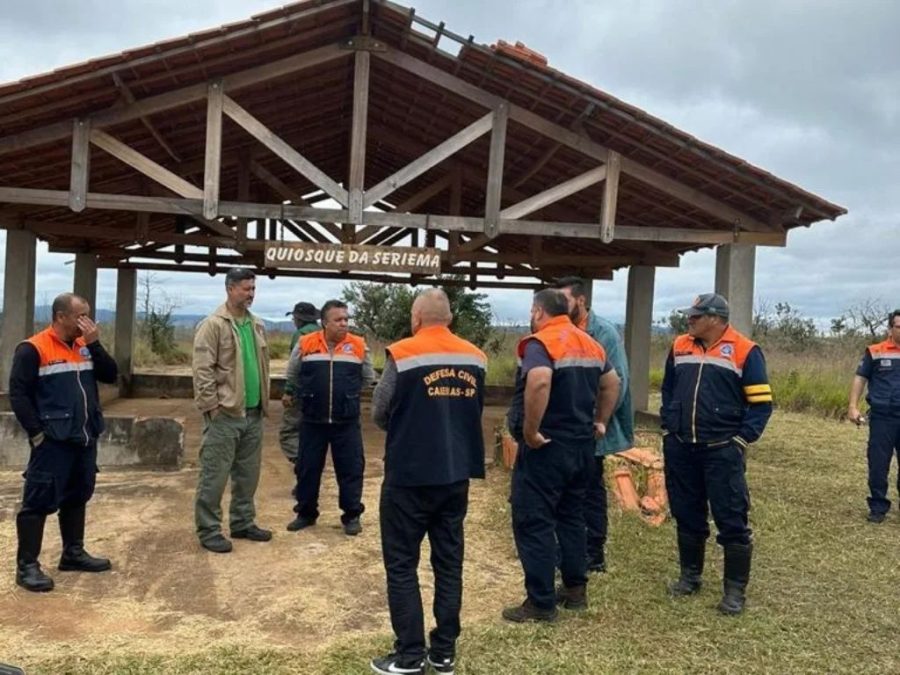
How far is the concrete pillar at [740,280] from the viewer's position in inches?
311

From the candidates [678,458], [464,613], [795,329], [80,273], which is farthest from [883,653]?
[795,329]

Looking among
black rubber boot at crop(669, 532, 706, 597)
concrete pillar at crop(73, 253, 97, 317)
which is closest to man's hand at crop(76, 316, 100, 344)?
black rubber boot at crop(669, 532, 706, 597)

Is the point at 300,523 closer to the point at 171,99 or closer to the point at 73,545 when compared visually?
the point at 73,545

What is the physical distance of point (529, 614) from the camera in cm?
392

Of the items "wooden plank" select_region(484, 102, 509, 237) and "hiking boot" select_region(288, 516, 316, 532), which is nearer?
"hiking boot" select_region(288, 516, 316, 532)

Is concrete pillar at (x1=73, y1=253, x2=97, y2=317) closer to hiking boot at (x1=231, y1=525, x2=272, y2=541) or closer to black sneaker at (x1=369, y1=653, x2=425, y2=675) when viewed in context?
hiking boot at (x1=231, y1=525, x2=272, y2=541)

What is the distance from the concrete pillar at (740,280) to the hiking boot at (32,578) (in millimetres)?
6395

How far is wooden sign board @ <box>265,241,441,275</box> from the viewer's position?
7301 mm

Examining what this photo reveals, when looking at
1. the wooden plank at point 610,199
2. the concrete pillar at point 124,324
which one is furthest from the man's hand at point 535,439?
the concrete pillar at point 124,324

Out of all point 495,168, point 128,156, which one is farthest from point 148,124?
point 495,168

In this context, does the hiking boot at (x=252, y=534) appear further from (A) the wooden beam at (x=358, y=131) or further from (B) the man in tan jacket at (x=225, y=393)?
(A) the wooden beam at (x=358, y=131)

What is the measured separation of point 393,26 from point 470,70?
A: 76cm

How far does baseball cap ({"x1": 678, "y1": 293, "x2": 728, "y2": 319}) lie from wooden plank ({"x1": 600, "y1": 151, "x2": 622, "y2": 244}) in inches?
126

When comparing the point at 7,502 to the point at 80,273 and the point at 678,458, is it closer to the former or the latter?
the point at 678,458
